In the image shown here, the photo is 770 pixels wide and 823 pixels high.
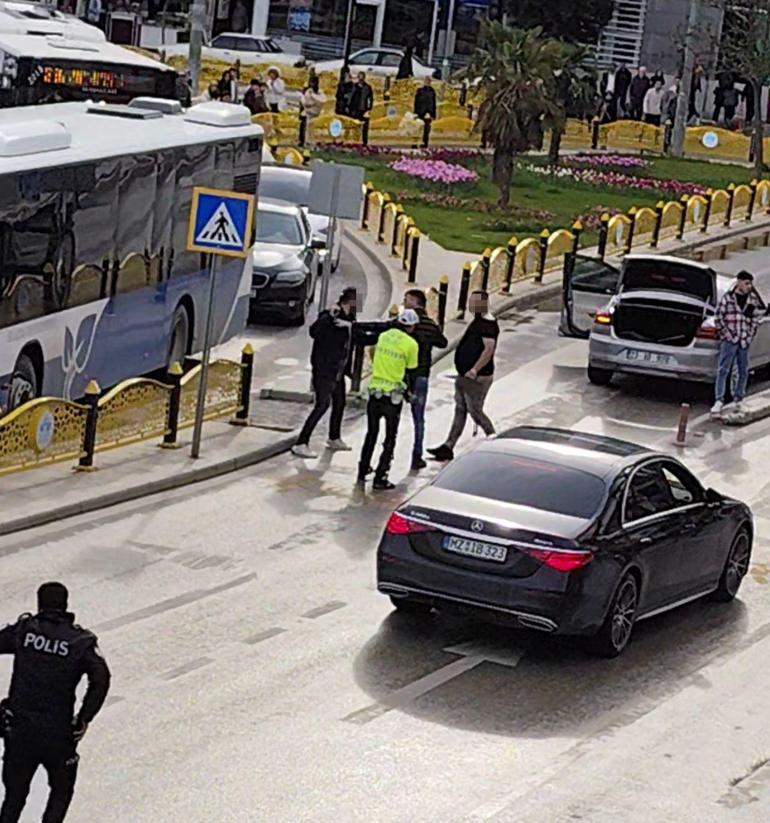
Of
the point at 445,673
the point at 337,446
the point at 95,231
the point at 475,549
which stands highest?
the point at 95,231

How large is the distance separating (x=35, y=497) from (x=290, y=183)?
16828mm

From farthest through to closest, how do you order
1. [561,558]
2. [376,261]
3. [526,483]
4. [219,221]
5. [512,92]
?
[512,92] < [376,261] < [219,221] < [526,483] < [561,558]

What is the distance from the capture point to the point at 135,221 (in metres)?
22.8

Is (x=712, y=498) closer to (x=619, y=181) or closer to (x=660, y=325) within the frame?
(x=660, y=325)

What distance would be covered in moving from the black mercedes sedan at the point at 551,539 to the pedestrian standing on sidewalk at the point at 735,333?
9.26 metres

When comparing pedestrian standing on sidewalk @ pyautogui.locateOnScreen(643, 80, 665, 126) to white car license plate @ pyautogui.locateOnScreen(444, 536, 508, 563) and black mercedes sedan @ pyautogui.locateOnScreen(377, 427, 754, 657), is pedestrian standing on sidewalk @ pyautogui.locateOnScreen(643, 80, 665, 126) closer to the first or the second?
black mercedes sedan @ pyautogui.locateOnScreen(377, 427, 754, 657)

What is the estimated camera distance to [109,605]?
51.4 ft

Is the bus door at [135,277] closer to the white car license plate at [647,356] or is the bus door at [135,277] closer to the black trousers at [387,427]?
the black trousers at [387,427]

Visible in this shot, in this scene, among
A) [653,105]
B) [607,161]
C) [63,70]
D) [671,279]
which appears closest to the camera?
[671,279]

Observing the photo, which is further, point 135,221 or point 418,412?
point 135,221

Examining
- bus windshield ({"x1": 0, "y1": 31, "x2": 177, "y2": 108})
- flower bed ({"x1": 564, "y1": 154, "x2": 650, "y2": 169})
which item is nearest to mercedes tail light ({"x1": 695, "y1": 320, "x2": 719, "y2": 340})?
bus windshield ({"x1": 0, "y1": 31, "x2": 177, "y2": 108})

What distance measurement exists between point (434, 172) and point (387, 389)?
26538 mm

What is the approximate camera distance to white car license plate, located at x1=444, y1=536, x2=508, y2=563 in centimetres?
1484

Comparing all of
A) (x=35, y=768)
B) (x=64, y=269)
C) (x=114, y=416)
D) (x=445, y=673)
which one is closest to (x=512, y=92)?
(x=64, y=269)
